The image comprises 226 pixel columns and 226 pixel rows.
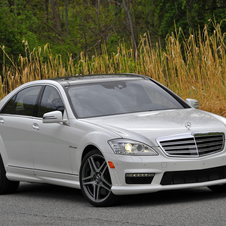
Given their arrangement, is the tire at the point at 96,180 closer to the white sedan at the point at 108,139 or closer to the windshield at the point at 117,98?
the white sedan at the point at 108,139

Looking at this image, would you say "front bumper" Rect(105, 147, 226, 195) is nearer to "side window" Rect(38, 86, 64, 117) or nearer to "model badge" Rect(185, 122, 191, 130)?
"model badge" Rect(185, 122, 191, 130)

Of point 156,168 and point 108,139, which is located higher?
point 108,139

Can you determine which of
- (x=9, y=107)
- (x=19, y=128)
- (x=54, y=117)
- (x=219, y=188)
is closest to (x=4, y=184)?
(x=19, y=128)

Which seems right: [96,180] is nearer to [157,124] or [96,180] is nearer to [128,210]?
[128,210]

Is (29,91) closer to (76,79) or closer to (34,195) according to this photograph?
(76,79)

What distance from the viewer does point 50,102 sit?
7.55 metres

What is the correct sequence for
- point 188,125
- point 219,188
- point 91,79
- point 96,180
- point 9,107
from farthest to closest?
point 9,107 → point 91,79 → point 219,188 → point 96,180 → point 188,125

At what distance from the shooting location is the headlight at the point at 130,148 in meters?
5.88

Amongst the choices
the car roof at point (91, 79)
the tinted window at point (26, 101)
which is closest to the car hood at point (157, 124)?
the car roof at point (91, 79)

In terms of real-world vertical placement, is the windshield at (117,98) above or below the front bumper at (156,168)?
above

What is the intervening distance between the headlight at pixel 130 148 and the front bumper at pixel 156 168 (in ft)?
0.15

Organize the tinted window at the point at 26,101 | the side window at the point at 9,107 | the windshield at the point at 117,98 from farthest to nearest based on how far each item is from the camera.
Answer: the side window at the point at 9,107
the tinted window at the point at 26,101
the windshield at the point at 117,98

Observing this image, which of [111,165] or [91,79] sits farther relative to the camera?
[91,79]

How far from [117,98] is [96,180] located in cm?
144
